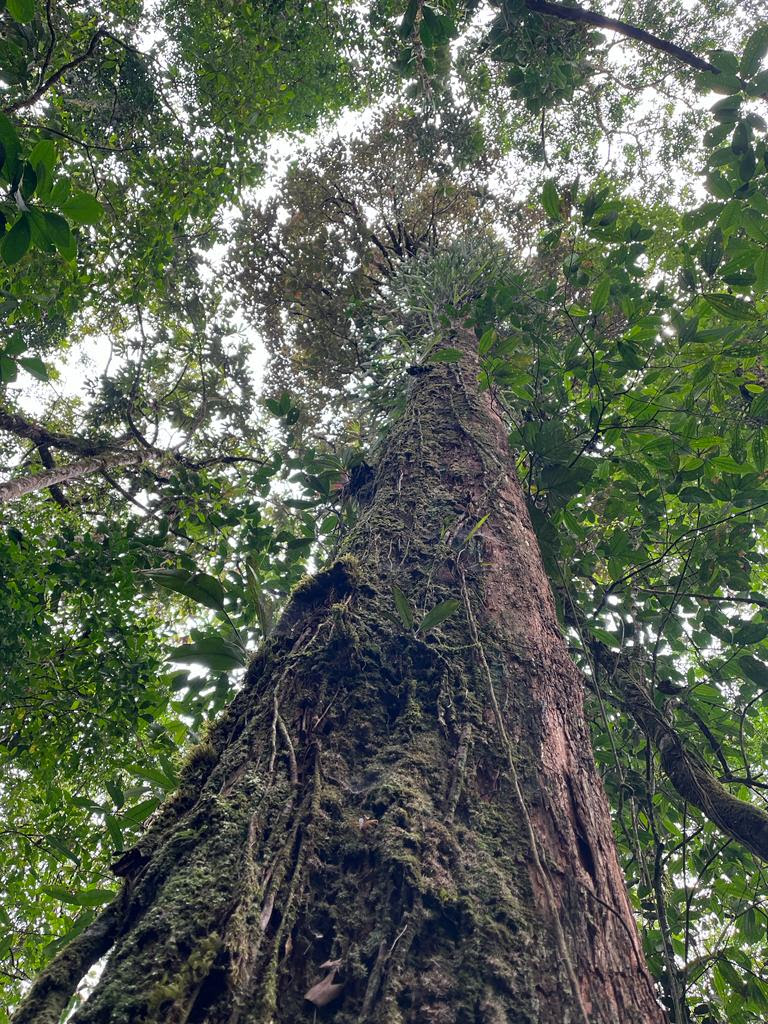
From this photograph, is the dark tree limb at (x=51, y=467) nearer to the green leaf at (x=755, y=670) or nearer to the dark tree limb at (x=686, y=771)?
the dark tree limb at (x=686, y=771)

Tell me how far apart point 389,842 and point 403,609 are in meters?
0.61

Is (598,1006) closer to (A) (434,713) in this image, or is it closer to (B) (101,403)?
(A) (434,713)

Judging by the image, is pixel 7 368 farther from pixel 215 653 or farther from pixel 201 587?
pixel 215 653

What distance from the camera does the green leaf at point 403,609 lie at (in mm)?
1584

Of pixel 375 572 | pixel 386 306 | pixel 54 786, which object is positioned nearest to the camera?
pixel 375 572

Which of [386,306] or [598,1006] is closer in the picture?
[598,1006]

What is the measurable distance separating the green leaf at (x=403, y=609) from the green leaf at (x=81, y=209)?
4.28 ft

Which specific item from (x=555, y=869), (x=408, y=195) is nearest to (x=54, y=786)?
(x=555, y=869)

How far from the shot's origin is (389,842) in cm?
109

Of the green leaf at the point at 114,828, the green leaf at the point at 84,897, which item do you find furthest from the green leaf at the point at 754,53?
the green leaf at the point at 84,897

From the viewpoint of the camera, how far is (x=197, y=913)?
3.02 feet

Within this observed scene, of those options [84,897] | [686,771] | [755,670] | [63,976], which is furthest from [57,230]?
[755,670]

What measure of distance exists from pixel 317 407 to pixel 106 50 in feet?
13.1

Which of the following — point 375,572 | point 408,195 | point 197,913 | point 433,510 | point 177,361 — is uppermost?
point 408,195
